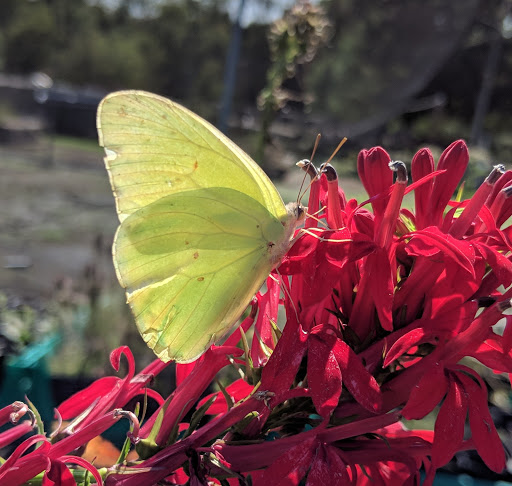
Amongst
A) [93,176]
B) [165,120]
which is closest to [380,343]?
[165,120]

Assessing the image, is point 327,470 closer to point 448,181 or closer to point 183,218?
point 448,181

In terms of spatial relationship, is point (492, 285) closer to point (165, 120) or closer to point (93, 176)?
point (165, 120)

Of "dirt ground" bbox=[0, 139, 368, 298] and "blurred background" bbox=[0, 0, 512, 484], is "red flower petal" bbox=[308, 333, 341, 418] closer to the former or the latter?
"blurred background" bbox=[0, 0, 512, 484]

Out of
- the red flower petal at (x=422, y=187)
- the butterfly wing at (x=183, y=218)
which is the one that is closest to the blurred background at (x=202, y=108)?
the butterfly wing at (x=183, y=218)

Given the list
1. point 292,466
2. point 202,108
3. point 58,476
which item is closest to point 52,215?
point 202,108

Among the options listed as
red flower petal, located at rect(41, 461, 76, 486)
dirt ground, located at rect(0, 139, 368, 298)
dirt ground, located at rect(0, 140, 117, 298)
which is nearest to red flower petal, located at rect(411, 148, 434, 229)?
red flower petal, located at rect(41, 461, 76, 486)

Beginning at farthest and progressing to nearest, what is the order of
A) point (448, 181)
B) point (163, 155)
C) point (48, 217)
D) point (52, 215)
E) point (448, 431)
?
point (52, 215) < point (48, 217) < point (163, 155) < point (448, 181) < point (448, 431)

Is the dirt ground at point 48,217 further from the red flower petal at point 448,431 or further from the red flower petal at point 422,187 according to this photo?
the red flower petal at point 448,431
